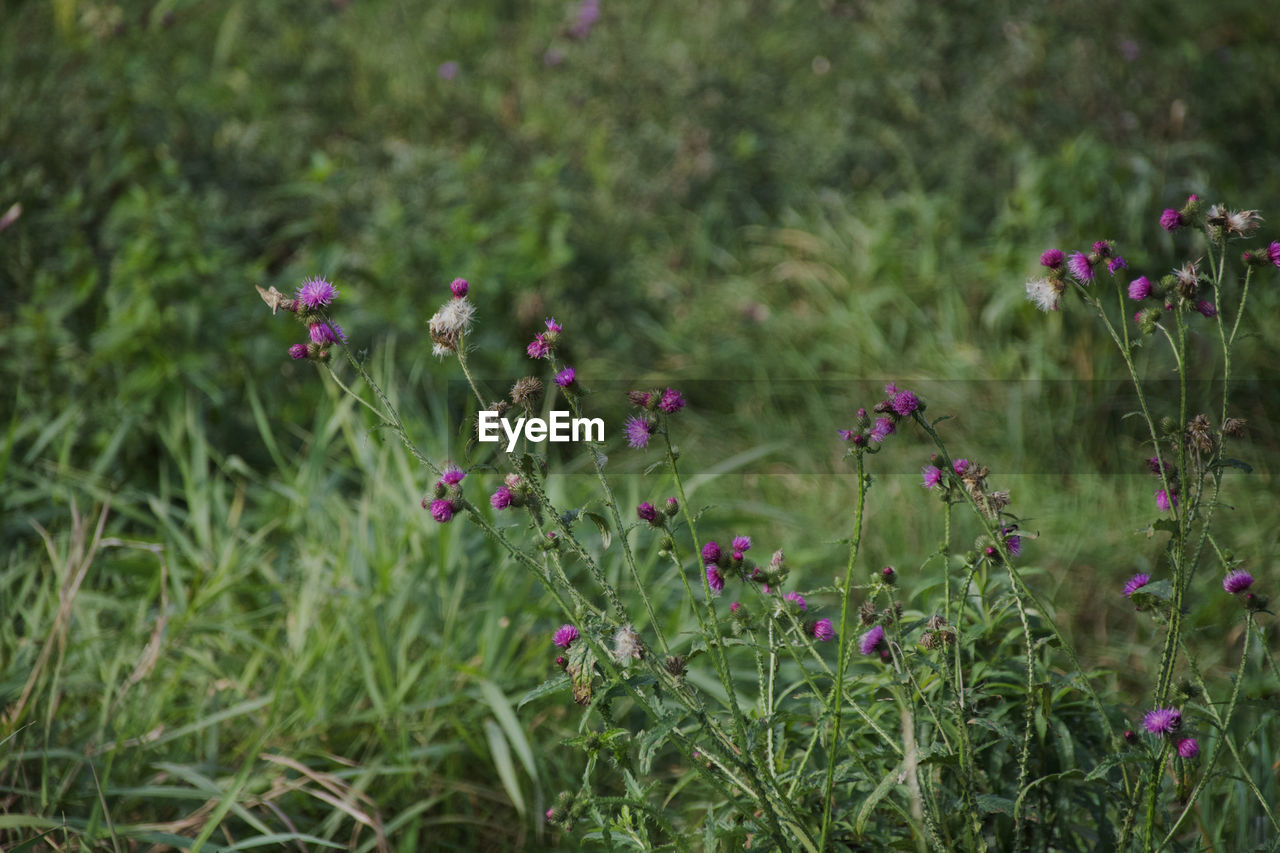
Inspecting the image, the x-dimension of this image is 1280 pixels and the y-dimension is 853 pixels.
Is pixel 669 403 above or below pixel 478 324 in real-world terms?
above

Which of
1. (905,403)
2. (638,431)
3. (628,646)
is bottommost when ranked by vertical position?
(628,646)

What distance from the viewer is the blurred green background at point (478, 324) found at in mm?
1986

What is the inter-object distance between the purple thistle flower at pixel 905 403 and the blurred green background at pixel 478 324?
1.23 feet

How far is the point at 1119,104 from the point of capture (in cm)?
397

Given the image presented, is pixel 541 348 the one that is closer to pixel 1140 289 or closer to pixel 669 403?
pixel 669 403

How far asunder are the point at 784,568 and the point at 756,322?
8.50 ft

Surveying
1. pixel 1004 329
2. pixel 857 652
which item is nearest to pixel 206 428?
pixel 857 652

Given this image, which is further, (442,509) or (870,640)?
(870,640)

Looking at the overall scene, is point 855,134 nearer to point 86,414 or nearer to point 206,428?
point 206,428

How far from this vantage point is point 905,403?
3.75 ft

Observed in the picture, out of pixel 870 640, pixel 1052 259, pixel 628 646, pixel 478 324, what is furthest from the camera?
pixel 478 324

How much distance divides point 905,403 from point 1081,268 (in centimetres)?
Answer: 27

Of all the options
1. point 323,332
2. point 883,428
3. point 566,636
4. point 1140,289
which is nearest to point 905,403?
point 883,428

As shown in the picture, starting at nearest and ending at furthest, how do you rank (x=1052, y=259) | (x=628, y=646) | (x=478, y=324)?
1. (x=628, y=646)
2. (x=1052, y=259)
3. (x=478, y=324)
